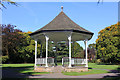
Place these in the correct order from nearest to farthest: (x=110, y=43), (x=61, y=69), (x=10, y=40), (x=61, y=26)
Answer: (x=61, y=69) < (x=61, y=26) < (x=110, y=43) < (x=10, y=40)

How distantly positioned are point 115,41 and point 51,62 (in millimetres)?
22142

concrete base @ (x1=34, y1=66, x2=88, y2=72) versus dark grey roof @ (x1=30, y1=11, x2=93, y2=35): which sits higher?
dark grey roof @ (x1=30, y1=11, x2=93, y2=35)

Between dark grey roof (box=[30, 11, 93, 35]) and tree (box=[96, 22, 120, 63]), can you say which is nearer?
dark grey roof (box=[30, 11, 93, 35])

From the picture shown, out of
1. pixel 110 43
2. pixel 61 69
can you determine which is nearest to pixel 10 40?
pixel 110 43

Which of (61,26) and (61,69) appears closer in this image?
(61,69)

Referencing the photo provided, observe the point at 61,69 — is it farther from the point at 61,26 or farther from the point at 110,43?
the point at 110,43

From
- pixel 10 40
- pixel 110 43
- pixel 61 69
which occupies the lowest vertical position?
pixel 61 69

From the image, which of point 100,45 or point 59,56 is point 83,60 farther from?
point 59,56

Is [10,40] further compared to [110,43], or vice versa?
[10,40]

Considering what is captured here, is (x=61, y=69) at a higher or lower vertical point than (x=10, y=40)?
lower

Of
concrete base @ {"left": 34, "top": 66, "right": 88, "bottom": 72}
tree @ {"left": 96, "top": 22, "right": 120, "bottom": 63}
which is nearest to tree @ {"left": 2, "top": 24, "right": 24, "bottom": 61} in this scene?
tree @ {"left": 96, "top": 22, "right": 120, "bottom": 63}

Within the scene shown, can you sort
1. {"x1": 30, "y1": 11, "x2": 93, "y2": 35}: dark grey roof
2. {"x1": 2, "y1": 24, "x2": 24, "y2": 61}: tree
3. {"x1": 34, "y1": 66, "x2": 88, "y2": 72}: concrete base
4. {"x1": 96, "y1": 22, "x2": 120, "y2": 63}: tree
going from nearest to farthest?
{"x1": 34, "y1": 66, "x2": 88, "y2": 72}: concrete base
{"x1": 30, "y1": 11, "x2": 93, "y2": 35}: dark grey roof
{"x1": 96, "y1": 22, "x2": 120, "y2": 63}: tree
{"x1": 2, "y1": 24, "x2": 24, "y2": 61}: tree

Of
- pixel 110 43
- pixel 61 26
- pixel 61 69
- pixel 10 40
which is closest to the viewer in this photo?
pixel 61 69

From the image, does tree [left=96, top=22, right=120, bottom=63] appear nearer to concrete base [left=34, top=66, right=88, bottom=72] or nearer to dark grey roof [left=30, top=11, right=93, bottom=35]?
dark grey roof [left=30, top=11, right=93, bottom=35]
